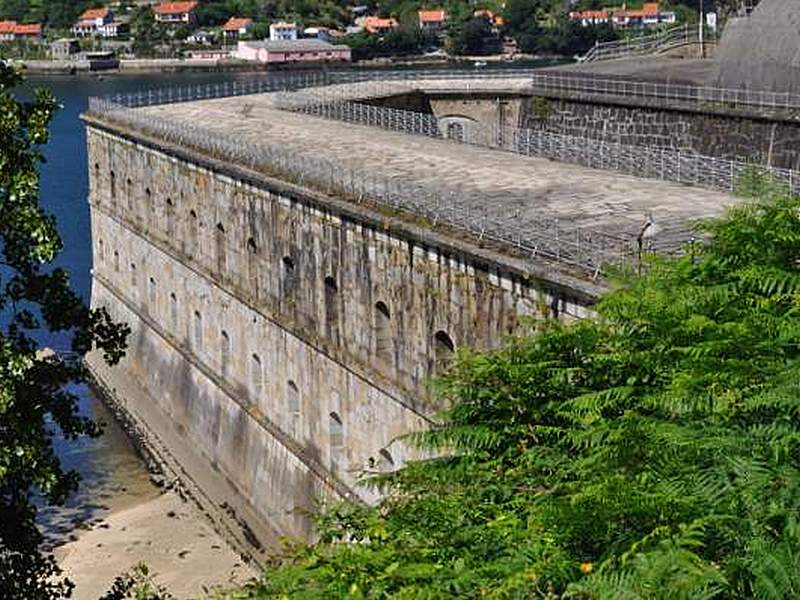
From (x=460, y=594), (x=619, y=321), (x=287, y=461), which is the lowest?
(x=287, y=461)

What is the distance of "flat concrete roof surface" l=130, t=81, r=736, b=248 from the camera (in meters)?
19.7

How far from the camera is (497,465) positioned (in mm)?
9898

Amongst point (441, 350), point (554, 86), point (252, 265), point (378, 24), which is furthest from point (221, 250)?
point (378, 24)

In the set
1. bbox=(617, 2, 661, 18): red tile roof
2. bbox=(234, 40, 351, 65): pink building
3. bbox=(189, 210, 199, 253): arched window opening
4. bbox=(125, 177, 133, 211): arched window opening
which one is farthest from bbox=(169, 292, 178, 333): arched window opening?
bbox=(617, 2, 661, 18): red tile roof

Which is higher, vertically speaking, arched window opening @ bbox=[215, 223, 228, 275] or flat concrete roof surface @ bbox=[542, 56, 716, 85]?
flat concrete roof surface @ bbox=[542, 56, 716, 85]

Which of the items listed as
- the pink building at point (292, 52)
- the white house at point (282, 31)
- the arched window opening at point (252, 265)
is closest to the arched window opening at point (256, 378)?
the arched window opening at point (252, 265)

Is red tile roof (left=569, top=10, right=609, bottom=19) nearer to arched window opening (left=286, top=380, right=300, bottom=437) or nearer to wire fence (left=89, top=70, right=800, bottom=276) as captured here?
wire fence (left=89, top=70, right=800, bottom=276)

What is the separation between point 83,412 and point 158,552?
10.4 meters

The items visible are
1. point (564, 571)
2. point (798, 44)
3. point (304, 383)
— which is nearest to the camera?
point (564, 571)

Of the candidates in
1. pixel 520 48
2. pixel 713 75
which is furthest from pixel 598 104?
pixel 520 48

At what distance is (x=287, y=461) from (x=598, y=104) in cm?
1103

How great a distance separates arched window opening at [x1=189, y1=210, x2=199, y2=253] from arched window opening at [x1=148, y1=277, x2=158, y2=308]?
3567 millimetres

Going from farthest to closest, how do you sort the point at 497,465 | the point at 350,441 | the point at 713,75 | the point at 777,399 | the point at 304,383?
1. the point at 713,75
2. the point at 304,383
3. the point at 350,441
4. the point at 497,465
5. the point at 777,399

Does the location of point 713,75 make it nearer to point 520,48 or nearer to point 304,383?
point 304,383
